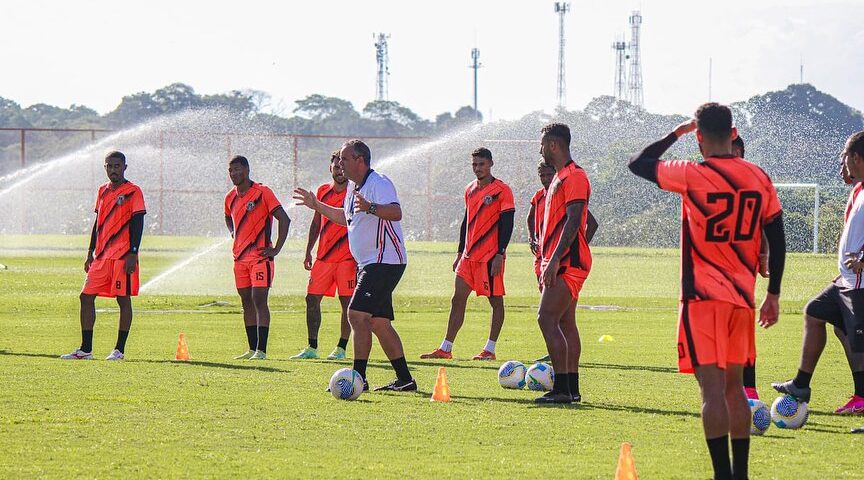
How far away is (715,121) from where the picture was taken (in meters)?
7.70

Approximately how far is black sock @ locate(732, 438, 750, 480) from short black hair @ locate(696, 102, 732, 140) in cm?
165

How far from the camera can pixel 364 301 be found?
11.8 metres

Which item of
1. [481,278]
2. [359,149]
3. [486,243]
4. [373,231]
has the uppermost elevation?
[359,149]

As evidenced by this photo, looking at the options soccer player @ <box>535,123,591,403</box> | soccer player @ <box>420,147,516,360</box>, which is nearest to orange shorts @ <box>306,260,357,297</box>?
soccer player @ <box>420,147,516,360</box>

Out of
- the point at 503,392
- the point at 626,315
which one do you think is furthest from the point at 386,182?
the point at 626,315

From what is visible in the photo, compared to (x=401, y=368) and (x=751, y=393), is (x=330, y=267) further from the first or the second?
(x=751, y=393)

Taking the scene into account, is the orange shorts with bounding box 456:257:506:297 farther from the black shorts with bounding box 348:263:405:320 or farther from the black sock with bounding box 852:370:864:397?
the black sock with bounding box 852:370:864:397

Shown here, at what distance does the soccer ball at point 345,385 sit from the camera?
11413mm

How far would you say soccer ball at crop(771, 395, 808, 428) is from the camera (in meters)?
10.2

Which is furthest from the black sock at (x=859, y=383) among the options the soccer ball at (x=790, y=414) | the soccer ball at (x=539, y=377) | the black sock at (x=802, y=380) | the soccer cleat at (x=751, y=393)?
the soccer ball at (x=539, y=377)

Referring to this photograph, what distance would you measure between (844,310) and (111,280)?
7.93m

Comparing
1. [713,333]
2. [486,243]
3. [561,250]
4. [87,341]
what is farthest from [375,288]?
[486,243]

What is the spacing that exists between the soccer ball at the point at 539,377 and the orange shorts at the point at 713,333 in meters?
4.64

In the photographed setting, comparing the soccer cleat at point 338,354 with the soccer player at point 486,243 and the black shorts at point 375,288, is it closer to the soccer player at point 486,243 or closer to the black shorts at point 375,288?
the soccer player at point 486,243
